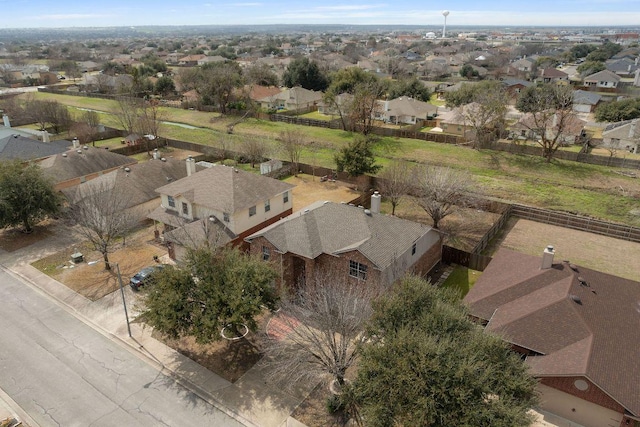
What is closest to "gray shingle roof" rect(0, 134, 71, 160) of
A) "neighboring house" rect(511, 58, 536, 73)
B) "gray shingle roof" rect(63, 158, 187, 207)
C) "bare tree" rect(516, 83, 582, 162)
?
"gray shingle roof" rect(63, 158, 187, 207)

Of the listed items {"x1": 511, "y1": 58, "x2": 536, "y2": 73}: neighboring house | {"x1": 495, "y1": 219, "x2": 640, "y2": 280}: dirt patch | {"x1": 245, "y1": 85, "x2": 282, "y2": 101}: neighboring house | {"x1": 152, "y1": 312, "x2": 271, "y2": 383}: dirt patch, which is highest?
{"x1": 511, "y1": 58, "x2": 536, "y2": 73}: neighboring house

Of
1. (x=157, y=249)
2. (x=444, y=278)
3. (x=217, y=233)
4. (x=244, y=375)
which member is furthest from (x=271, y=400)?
(x=157, y=249)

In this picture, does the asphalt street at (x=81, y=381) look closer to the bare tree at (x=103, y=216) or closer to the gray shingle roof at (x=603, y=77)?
the bare tree at (x=103, y=216)

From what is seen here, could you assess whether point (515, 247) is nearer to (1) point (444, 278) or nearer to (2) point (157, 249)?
(1) point (444, 278)

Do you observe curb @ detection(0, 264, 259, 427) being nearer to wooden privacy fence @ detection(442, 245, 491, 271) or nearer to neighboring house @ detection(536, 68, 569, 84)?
wooden privacy fence @ detection(442, 245, 491, 271)

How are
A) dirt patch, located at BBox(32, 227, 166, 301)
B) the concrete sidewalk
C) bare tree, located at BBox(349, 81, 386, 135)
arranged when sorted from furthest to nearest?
bare tree, located at BBox(349, 81, 386, 135), dirt patch, located at BBox(32, 227, 166, 301), the concrete sidewalk

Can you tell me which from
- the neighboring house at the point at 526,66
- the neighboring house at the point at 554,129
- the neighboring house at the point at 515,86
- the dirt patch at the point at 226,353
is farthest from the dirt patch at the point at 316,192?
the neighboring house at the point at 526,66

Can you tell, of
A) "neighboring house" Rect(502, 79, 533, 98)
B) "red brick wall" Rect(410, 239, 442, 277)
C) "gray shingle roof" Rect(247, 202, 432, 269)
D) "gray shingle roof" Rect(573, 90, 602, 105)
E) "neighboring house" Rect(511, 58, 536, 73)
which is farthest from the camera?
"neighboring house" Rect(511, 58, 536, 73)
